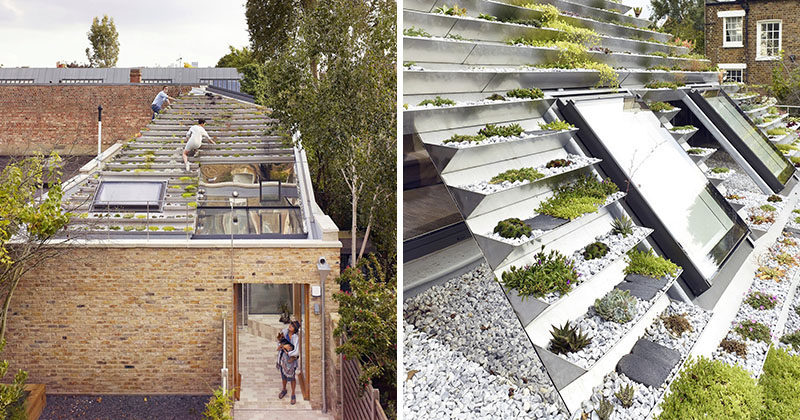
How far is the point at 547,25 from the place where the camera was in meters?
3.54

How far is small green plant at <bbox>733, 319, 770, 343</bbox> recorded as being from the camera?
10.2 ft

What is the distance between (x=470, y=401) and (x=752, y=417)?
1.33 meters

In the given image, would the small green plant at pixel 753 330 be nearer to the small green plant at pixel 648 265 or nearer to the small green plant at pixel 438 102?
the small green plant at pixel 648 265

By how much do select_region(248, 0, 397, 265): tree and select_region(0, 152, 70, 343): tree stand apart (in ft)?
12.0

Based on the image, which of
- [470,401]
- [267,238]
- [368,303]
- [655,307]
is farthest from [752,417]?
[267,238]

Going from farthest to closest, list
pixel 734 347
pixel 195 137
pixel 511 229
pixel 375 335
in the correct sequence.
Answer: pixel 195 137 < pixel 375 335 < pixel 734 347 < pixel 511 229

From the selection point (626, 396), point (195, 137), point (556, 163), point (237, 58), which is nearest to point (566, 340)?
point (626, 396)

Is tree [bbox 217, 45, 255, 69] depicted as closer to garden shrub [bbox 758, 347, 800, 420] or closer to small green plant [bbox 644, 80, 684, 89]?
small green plant [bbox 644, 80, 684, 89]

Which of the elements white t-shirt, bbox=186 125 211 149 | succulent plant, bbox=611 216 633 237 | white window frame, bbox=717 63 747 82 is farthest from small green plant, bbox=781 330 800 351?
white t-shirt, bbox=186 125 211 149

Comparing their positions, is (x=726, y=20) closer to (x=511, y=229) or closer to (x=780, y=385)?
(x=780, y=385)

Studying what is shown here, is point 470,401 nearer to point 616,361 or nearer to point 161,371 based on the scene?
point 616,361

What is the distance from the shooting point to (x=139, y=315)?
24.3 feet

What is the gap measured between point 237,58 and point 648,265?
75.6 ft

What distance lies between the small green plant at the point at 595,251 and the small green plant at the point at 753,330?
1218 millimetres
